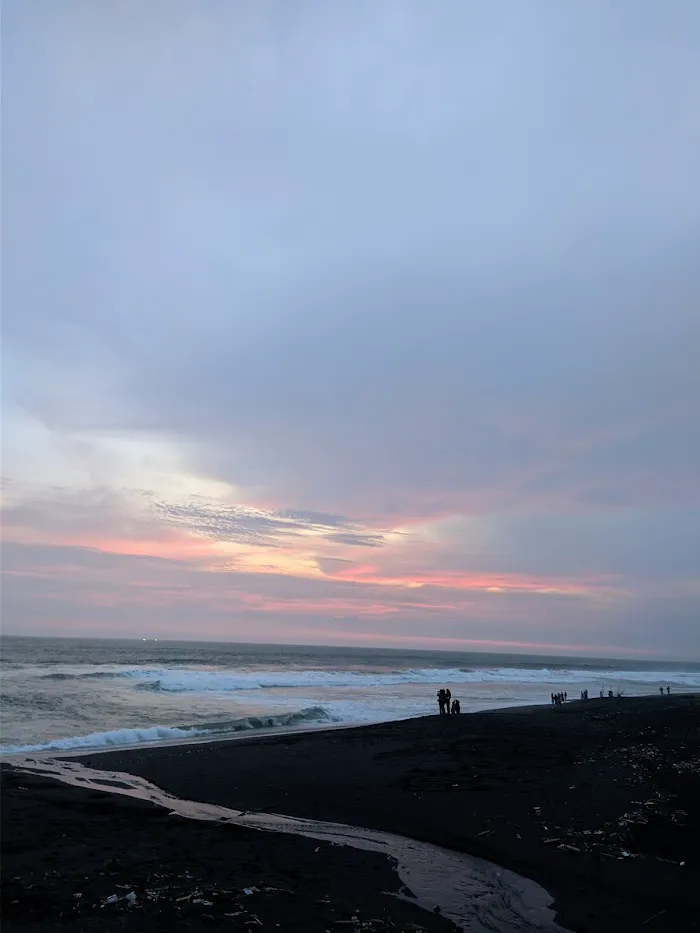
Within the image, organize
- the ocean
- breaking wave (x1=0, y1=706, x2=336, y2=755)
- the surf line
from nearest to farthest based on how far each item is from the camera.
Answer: the surf line
breaking wave (x1=0, y1=706, x2=336, y2=755)
the ocean

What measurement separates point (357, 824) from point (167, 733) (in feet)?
58.0

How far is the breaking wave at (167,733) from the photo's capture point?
77.4 feet

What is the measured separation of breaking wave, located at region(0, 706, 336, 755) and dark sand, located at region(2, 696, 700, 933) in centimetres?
342

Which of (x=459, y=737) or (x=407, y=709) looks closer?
→ (x=459, y=737)

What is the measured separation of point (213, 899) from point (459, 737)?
17606mm

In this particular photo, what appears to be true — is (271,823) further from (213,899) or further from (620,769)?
(620,769)

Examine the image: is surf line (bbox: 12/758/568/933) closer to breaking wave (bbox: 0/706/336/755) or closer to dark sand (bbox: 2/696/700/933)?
dark sand (bbox: 2/696/700/933)

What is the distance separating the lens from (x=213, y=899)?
28.8 ft

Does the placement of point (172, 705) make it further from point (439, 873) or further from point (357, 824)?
point (439, 873)

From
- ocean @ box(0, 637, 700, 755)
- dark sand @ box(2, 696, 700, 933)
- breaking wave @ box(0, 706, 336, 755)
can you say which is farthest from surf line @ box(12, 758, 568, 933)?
ocean @ box(0, 637, 700, 755)

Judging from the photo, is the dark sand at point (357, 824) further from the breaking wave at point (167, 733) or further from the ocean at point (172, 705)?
the ocean at point (172, 705)

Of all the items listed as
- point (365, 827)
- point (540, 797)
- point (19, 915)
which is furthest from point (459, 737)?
point (19, 915)

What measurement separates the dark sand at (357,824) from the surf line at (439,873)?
12.7 inches

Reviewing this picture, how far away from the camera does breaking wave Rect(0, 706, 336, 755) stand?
23.6 metres
